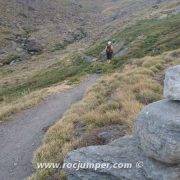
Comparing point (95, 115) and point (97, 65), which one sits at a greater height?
point (95, 115)

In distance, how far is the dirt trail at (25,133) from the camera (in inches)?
585

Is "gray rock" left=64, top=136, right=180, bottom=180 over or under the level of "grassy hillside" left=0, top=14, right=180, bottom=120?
over

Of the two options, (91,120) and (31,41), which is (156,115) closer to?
(91,120)

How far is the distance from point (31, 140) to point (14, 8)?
73.7m

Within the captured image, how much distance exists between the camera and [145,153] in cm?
1016

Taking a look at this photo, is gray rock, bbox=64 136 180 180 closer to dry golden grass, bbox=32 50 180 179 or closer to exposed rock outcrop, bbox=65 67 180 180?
exposed rock outcrop, bbox=65 67 180 180

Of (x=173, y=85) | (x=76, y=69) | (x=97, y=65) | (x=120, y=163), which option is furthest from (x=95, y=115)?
(x=76, y=69)

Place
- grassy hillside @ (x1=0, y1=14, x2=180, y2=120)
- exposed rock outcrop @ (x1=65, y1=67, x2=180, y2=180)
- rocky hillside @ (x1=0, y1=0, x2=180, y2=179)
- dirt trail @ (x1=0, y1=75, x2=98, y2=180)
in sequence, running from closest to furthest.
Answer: exposed rock outcrop @ (x1=65, y1=67, x2=180, y2=180), rocky hillside @ (x1=0, y1=0, x2=180, y2=179), dirt trail @ (x1=0, y1=75, x2=98, y2=180), grassy hillside @ (x1=0, y1=14, x2=180, y2=120)

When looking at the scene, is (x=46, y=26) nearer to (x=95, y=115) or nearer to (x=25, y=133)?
(x=25, y=133)

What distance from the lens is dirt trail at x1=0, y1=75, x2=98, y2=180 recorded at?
14.9 meters

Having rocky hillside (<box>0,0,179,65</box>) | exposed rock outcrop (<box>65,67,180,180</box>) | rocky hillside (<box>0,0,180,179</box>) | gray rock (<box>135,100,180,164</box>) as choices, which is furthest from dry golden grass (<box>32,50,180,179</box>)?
rocky hillside (<box>0,0,179,65</box>)

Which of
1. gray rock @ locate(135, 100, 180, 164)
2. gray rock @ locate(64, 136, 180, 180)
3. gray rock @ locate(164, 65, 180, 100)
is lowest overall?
gray rock @ locate(64, 136, 180, 180)

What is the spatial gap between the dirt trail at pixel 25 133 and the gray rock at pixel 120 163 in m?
3.41

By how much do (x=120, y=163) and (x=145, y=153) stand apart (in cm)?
88
